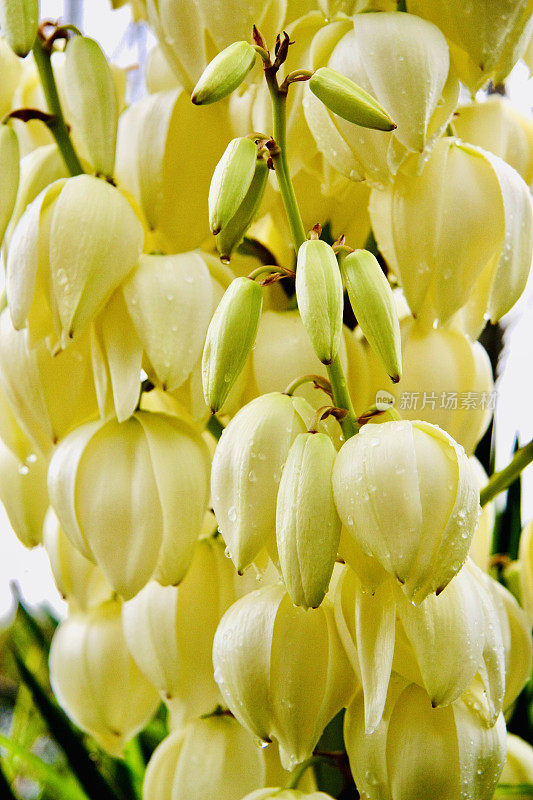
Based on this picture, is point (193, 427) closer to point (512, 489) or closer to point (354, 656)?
point (354, 656)

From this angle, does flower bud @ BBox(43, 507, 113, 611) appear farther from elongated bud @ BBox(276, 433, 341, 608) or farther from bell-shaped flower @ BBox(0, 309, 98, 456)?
elongated bud @ BBox(276, 433, 341, 608)

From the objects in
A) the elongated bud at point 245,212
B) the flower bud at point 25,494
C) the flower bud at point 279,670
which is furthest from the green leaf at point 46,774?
the elongated bud at point 245,212

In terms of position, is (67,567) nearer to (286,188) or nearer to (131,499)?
(131,499)

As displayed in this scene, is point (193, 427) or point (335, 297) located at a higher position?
point (335, 297)

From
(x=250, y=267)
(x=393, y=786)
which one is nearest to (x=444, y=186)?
(x=250, y=267)

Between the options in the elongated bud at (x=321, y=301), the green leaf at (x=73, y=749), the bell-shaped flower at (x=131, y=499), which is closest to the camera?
the elongated bud at (x=321, y=301)

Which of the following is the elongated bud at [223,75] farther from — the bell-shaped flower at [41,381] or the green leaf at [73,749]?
the green leaf at [73,749]
